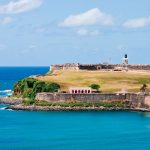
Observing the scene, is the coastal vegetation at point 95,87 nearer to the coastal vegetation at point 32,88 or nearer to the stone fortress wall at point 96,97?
the coastal vegetation at point 32,88

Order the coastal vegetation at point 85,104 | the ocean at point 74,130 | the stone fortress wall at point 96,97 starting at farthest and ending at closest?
1. the stone fortress wall at point 96,97
2. the coastal vegetation at point 85,104
3. the ocean at point 74,130

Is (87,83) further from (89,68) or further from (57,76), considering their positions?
(89,68)

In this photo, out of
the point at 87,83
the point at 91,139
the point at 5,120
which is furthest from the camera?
the point at 87,83

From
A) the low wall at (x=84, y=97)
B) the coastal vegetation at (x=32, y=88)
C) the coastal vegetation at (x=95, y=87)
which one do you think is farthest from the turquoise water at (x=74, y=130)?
the coastal vegetation at (x=95, y=87)

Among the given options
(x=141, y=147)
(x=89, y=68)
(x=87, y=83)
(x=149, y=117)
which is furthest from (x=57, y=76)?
(x=141, y=147)

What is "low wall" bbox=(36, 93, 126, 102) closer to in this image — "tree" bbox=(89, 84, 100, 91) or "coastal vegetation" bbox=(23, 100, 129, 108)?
"coastal vegetation" bbox=(23, 100, 129, 108)

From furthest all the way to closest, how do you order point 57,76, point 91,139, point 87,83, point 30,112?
point 57,76, point 87,83, point 30,112, point 91,139

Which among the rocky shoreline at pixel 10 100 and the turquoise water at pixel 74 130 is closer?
the turquoise water at pixel 74 130

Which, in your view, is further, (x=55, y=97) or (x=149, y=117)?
(x=55, y=97)
